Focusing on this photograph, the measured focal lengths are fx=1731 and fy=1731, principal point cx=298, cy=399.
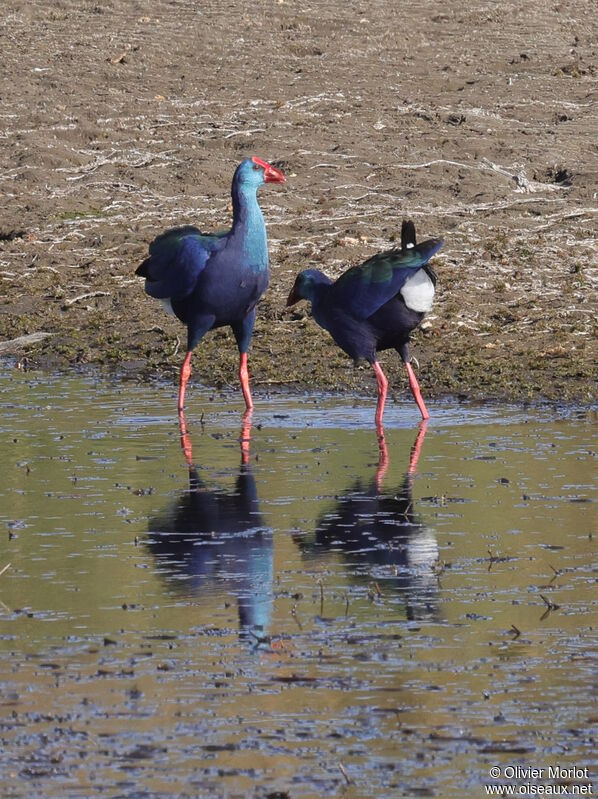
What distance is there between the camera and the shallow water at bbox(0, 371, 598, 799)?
5.54 m

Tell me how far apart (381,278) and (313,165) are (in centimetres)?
696

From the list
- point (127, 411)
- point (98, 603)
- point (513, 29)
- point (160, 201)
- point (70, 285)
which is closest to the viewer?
point (98, 603)

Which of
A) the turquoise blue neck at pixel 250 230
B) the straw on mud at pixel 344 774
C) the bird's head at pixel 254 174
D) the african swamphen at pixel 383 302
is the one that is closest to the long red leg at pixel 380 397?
the african swamphen at pixel 383 302

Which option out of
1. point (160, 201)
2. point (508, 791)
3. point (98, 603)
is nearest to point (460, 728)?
point (508, 791)

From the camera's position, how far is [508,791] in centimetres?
526

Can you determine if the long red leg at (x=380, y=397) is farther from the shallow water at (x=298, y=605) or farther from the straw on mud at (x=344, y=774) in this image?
the straw on mud at (x=344, y=774)

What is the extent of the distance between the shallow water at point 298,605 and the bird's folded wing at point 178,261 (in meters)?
1.00

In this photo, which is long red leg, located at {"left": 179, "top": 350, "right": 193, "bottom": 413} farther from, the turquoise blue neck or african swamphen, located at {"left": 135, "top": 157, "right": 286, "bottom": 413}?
the turquoise blue neck

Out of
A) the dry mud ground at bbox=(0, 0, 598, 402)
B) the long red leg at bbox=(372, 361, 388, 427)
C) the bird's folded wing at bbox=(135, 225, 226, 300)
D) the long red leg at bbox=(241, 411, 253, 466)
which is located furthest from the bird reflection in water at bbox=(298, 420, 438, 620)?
the dry mud ground at bbox=(0, 0, 598, 402)

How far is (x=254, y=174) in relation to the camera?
38.6 ft

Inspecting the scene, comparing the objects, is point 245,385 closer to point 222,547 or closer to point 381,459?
point 381,459

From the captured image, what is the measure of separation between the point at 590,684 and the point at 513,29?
1645 centimetres

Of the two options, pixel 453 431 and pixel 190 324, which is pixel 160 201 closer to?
pixel 190 324

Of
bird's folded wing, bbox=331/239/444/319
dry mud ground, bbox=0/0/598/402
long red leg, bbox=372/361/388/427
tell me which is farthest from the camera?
dry mud ground, bbox=0/0/598/402
